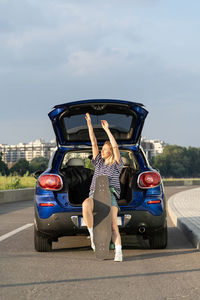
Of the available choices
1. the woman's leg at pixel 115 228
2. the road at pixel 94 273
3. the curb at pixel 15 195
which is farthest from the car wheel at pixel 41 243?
the curb at pixel 15 195

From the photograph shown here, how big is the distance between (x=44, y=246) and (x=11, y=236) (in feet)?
7.48

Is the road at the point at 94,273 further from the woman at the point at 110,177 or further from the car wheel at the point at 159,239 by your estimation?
the woman at the point at 110,177

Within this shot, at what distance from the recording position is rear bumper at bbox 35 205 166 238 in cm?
797

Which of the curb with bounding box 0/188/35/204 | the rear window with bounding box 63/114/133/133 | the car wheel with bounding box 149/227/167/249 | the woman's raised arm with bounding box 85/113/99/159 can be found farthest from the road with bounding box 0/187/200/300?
the curb with bounding box 0/188/35/204

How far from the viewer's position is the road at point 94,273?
559cm

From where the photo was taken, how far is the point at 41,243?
8445mm

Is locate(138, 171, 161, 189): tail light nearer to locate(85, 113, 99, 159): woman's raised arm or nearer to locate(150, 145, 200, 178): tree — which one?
locate(85, 113, 99, 159): woman's raised arm

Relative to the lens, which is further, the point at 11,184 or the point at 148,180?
the point at 11,184

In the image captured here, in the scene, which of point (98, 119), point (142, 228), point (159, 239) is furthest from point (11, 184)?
point (142, 228)

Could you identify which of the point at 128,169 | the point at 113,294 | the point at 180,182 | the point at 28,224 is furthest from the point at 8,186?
the point at 180,182

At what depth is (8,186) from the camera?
30516 millimetres

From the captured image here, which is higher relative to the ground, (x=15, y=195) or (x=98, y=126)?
(x=98, y=126)

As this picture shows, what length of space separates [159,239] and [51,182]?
1.85 meters

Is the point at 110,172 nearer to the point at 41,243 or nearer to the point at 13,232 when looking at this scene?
the point at 41,243
